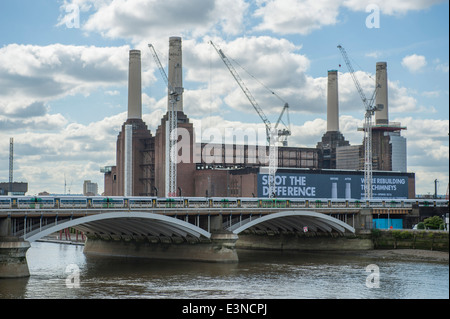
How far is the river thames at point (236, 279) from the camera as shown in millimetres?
49688

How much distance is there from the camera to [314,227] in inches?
3575

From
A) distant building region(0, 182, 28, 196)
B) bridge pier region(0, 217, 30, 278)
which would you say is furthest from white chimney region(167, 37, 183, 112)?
bridge pier region(0, 217, 30, 278)

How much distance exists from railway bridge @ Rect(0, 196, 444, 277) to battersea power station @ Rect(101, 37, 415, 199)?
30.2 m

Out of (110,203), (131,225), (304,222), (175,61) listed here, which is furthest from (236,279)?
(175,61)

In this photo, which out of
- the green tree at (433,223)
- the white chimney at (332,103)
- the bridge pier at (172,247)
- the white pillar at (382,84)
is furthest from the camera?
the white pillar at (382,84)

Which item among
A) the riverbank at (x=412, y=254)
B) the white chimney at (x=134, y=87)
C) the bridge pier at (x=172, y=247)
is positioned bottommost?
the riverbank at (x=412, y=254)

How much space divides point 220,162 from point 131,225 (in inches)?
3155

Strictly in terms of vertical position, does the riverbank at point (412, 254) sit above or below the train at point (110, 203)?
below

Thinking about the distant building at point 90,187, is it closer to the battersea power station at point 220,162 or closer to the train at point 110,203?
the battersea power station at point 220,162

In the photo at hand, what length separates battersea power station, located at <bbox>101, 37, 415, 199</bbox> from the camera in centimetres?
13062

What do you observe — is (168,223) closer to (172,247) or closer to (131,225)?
(131,225)

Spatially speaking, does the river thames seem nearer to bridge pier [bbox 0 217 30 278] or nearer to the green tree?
bridge pier [bbox 0 217 30 278]

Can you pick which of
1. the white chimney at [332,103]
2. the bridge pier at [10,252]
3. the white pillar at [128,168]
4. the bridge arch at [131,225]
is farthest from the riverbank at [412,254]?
the white chimney at [332,103]

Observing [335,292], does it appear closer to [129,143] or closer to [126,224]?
[126,224]
